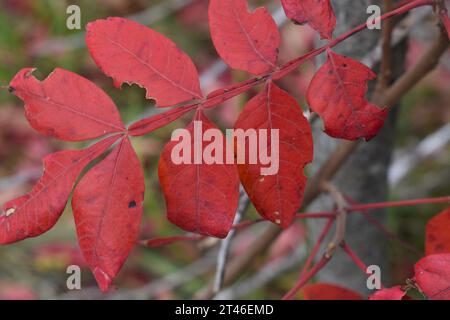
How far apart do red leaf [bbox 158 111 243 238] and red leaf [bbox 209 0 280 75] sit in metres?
0.08

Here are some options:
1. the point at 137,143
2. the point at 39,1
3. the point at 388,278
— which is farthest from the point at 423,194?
the point at 39,1

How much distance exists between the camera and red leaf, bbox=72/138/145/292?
0.48 meters

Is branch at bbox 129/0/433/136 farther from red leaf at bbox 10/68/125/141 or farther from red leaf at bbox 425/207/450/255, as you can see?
red leaf at bbox 425/207/450/255

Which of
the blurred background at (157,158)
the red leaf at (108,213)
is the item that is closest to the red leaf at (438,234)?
the red leaf at (108,213)

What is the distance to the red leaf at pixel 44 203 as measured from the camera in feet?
1.57

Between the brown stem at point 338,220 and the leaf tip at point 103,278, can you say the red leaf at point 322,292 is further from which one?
the leaf tip at point 103,278

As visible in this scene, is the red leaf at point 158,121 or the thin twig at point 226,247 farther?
the thin twig at point 226,247

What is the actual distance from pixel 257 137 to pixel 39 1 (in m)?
1.94

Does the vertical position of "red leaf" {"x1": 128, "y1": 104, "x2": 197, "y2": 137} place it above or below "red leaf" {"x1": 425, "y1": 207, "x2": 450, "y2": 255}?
above

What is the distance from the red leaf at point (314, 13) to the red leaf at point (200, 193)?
123 mm

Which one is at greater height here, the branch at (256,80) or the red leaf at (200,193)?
the branch at (256,80)

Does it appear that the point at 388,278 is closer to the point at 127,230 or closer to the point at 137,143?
the point at 127,230

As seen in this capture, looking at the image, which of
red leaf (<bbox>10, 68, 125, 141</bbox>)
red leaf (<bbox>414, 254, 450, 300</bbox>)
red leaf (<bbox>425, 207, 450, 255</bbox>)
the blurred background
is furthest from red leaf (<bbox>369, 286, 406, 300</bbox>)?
the blurred background

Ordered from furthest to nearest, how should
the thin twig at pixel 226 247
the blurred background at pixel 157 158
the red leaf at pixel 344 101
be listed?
the blurred background at pixel 157 158 < the thin twig at pixel 226 247 < the red leaf at pixel 344 101
